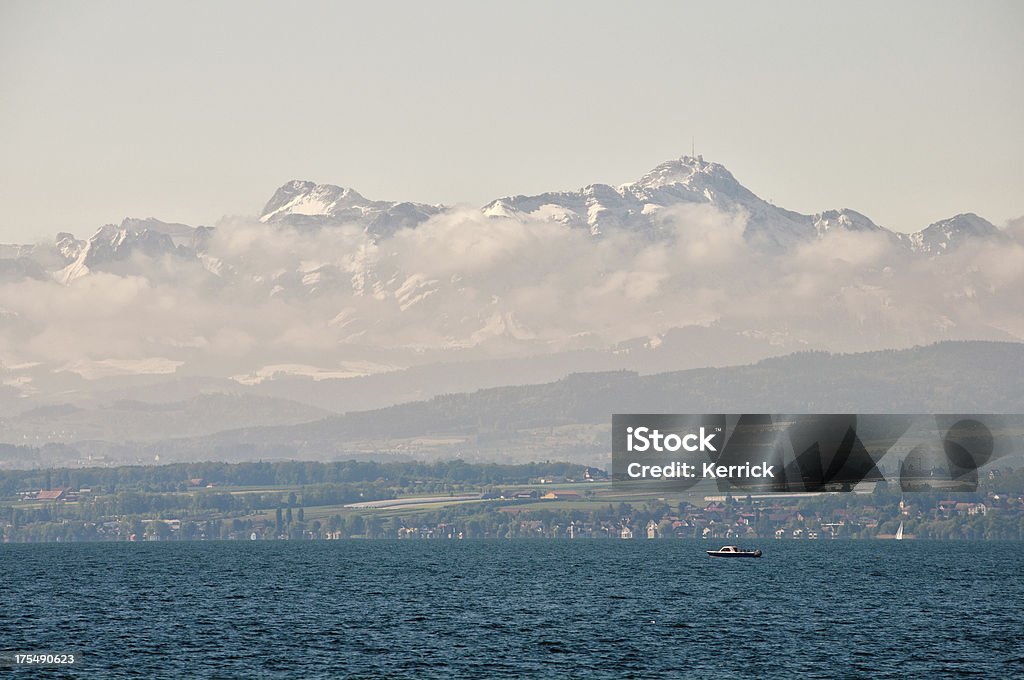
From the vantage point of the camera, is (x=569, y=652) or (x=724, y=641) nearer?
(x=569, y=652)

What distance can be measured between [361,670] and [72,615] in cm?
6483

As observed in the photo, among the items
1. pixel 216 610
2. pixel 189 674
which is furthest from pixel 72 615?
pixel 189 674

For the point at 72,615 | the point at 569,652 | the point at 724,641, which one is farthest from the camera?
the point at 72,615

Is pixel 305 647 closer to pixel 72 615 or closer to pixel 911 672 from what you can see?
pixel 72 615

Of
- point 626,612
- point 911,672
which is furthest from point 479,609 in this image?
point 911,672

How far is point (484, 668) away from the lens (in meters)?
139

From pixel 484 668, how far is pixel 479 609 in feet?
192

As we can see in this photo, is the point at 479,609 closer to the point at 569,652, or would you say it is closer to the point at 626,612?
the point at 626,612

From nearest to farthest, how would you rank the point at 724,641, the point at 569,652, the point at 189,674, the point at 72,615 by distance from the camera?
the point at 189,674, the point at 569,652, the point at 724,641, the point at 72,615

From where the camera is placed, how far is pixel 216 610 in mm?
197000

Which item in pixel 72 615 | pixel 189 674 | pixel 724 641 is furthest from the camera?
pixel 72 615

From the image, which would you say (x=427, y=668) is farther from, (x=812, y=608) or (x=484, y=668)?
(x=812, y=608)

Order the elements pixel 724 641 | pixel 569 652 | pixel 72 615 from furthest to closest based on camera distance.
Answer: pixel 72 615 < pixel 724 641 < pixel 569 652

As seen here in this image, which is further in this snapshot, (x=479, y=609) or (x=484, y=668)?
(x=479, y=609)
